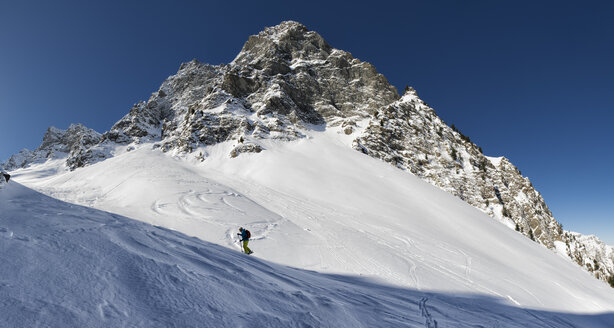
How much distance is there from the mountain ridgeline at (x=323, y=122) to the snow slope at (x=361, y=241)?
20045 mm

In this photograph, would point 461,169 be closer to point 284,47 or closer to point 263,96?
point 263,96

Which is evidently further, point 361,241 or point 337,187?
point 337,187

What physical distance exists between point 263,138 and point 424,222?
34731mm

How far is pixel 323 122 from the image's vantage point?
6769 centimetres

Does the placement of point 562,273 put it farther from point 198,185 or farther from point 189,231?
point 198,185

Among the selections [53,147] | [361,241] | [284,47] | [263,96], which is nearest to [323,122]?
[263,96]

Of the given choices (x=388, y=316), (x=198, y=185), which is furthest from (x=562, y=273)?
(x=198, y=185)

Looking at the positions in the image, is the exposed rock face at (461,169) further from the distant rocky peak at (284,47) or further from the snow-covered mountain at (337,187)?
the distant rocky peak at (284,47)

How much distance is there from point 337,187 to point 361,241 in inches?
562

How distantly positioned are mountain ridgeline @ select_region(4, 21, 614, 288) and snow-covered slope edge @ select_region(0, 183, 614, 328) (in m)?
37.8

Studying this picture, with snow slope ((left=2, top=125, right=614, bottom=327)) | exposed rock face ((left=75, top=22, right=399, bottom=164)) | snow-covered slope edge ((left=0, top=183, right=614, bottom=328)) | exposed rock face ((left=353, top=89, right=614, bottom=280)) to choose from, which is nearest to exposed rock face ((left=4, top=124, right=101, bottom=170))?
exposed rock face ((left=75, top=22, right=399, bottom=164))

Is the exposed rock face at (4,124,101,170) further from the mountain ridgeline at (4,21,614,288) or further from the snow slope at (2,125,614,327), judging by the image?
the snow slope at (2,125,614,327)

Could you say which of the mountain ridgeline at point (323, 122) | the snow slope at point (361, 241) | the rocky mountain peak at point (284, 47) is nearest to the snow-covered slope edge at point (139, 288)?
the snow slope at point (361, 241)

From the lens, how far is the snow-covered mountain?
1187cm
